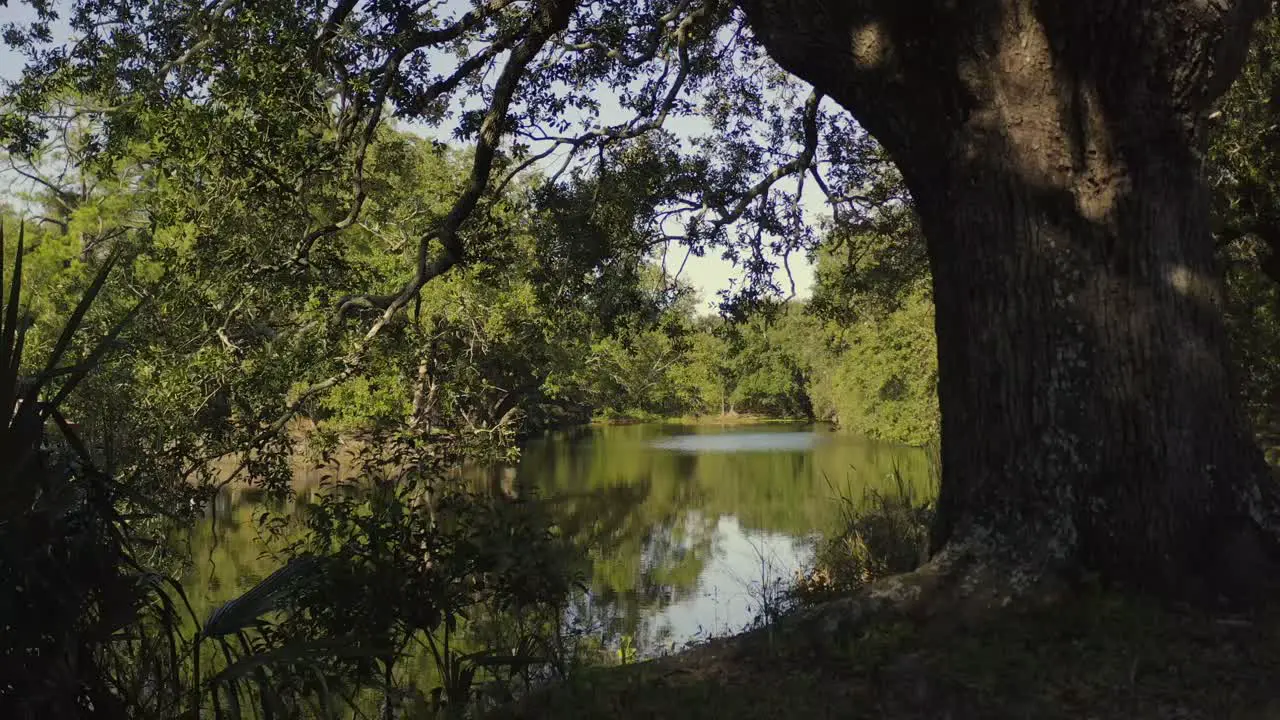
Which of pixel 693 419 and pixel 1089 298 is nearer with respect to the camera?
pixel 1089 298

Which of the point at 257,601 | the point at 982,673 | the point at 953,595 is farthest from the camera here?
the point at 953,595

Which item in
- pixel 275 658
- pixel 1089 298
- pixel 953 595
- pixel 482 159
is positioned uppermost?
pixel 482 159

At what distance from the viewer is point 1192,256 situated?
3.99m

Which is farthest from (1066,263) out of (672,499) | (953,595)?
(672,499)

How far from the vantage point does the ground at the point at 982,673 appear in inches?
122

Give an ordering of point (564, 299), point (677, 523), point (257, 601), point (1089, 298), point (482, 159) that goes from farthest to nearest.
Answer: point (677, 523), point (564, 299), point (482, 159), point (1089, 298), point (257, 601)

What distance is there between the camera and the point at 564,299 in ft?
30.8

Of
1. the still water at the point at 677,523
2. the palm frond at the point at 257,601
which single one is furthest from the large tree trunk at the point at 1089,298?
the palm frond at the point at 257,601

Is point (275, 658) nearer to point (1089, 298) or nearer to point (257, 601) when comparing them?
point (257, 601)

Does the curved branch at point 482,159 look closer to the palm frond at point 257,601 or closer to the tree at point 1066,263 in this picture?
the tree at point 1066,263

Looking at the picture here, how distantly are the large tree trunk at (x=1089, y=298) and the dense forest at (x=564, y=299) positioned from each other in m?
0.01

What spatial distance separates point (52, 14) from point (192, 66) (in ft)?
6.25

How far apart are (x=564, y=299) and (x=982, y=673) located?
6610 mm

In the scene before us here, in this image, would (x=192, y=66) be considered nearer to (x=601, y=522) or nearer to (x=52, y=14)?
(x=52, y=14)
